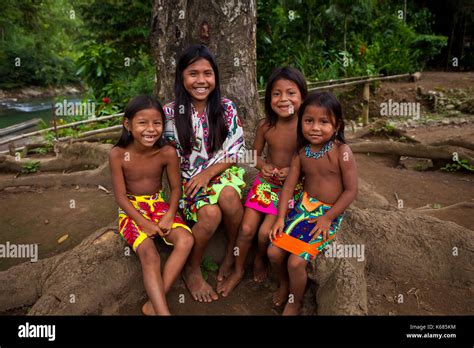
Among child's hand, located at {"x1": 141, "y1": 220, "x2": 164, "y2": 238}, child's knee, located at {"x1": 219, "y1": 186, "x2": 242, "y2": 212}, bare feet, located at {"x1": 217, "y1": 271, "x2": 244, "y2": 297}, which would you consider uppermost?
child's knee, located at {"x1": 219, "y1": 186, "x2": 242, "y2": 212}

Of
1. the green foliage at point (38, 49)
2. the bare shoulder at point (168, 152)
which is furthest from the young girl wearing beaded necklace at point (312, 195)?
the green foliage at point (38, 49)

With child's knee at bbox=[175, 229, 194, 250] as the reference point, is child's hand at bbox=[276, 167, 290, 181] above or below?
above

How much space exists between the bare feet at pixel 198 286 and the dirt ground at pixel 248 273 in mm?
52

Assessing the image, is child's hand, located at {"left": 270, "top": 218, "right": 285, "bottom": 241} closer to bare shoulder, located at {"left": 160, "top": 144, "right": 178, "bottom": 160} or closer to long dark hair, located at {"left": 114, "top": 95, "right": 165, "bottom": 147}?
bare shoulder, located at {"left": 160, "top": 144, "right": 178, "bottom": 160}

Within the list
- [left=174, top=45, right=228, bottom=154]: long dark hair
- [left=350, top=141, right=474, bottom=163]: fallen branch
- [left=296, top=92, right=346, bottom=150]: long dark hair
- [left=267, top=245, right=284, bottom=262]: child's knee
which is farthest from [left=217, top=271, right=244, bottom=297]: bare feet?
[left=350, top=141, right=474, bottom=163]: fallen branch

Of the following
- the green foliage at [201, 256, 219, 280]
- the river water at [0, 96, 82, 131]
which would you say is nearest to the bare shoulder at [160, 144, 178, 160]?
the green foliage at [201, 256, 219, 280]

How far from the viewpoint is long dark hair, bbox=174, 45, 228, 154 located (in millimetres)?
2545

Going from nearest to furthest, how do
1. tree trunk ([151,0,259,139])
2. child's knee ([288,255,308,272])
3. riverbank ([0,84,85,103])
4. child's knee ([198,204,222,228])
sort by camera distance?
child's knee ([288,255,308,272]) < child's knee ([198,204,222,228]) < tree trunk ([151,0,259,139]) < riverbank ([0,84,85,103])

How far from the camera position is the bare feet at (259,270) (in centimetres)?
270

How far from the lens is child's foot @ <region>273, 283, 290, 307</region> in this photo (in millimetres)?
2473

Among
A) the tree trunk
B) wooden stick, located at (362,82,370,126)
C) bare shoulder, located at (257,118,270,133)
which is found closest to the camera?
bare shoulder, located at (257,118,270,133)

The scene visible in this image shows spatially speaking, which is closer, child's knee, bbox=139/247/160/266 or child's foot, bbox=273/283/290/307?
child's knee, bbox=139/247/160/266
